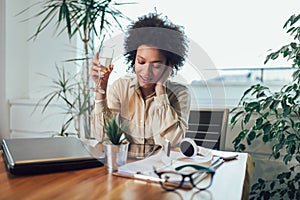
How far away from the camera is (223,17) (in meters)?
1.91

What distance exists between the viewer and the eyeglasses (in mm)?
781

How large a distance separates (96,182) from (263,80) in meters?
1.48

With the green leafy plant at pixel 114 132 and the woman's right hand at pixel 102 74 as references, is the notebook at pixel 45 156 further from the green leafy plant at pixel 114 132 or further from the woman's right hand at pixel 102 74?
the woman's right hand at pixel 102 74

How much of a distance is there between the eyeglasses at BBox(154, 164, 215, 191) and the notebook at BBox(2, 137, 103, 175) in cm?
26

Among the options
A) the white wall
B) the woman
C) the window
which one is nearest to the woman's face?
the woman

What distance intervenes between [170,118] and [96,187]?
14.6 inches

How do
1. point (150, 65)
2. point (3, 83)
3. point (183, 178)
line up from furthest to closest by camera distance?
point (3, 83)
point (150, 65)
point (183, 178)

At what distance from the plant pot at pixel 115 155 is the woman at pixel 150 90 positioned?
0.37 feet

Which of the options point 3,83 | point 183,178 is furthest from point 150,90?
point 3,83

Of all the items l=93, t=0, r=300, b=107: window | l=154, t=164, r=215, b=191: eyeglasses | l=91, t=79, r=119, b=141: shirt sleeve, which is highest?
l=93, t=0, r=300, b=107: window

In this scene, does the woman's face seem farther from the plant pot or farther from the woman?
the plant pot

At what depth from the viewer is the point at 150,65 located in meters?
1.04

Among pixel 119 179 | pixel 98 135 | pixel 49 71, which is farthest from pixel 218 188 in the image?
pixel 49 71

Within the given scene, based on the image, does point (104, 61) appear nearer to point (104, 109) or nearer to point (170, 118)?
point (104, 109)
